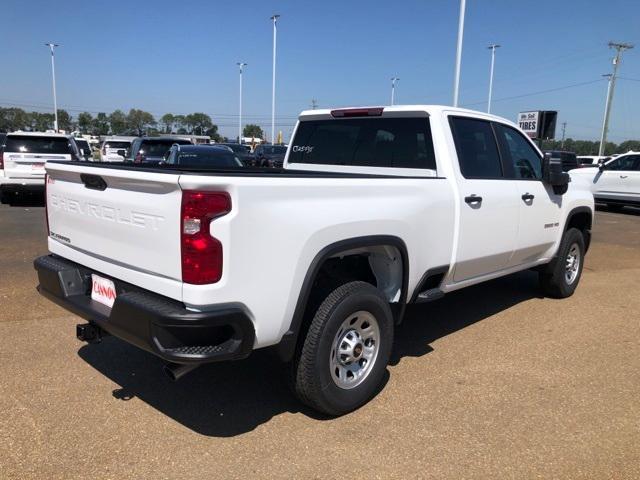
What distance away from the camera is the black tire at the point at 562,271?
5.95 meters

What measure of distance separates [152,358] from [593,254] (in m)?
7.93

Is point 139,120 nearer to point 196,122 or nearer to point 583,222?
point 196,122

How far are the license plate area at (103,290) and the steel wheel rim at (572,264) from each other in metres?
5.05

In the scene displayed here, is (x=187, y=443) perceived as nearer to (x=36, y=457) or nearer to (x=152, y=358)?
(x=36, y=457)

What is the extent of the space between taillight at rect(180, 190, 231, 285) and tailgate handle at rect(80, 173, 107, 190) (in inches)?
32.1

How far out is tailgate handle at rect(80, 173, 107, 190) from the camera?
312 cm

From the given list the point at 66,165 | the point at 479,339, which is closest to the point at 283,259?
the point at 66,165

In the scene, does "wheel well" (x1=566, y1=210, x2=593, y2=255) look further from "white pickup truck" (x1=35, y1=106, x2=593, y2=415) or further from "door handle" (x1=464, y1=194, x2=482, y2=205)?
"door handle" (x1=464, y1=194, x2=482, y2=205)

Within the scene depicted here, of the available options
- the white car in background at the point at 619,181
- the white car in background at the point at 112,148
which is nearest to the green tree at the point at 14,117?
the white car in background at the point at 112,148

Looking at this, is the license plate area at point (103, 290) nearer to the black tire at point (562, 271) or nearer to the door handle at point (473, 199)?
the door handle at point (473, 199)

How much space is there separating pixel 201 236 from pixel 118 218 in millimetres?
698

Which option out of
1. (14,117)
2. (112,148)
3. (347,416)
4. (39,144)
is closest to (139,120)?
(14,117)

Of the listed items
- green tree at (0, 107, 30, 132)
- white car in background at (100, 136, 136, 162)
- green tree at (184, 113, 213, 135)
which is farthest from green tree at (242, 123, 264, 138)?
white car in background at (100, 136, 136, 162)

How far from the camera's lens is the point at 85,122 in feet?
371
